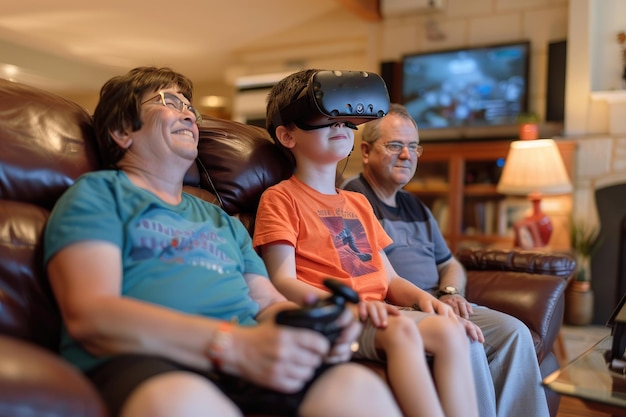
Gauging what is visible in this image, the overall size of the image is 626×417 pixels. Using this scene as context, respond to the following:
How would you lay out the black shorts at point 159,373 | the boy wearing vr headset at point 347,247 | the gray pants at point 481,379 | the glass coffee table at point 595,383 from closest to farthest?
the black shorts at point 159,373, the glass coffee table at point 595,383, the boy wearing vr headset at point 347,247, the gray pants at point 481,379

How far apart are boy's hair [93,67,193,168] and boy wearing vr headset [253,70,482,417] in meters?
0.38

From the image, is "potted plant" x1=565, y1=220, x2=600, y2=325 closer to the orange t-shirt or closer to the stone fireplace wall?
the stone fireplace wall

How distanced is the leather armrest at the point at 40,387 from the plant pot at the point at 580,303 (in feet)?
11.6

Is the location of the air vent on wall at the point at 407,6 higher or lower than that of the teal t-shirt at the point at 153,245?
higher

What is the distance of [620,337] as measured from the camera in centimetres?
134

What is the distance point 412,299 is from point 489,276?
0.58m

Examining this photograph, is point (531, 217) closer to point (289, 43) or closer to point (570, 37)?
point (570, 37)

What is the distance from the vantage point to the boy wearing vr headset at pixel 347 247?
1.20 metres

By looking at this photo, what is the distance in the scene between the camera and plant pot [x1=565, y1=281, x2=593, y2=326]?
369 centimetres

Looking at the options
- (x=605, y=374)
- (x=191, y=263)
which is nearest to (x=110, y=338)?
(x=191, y=263)

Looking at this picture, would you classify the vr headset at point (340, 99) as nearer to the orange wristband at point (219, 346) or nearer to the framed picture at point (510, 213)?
the orange wristband at point (219, 346)

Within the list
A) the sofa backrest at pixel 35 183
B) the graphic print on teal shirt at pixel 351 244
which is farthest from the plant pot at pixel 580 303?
the sofa backrest at pixel 35 183

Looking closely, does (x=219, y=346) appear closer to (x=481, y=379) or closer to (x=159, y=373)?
(x=159, y=373)

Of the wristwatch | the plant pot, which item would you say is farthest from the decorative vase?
the wristwatch
